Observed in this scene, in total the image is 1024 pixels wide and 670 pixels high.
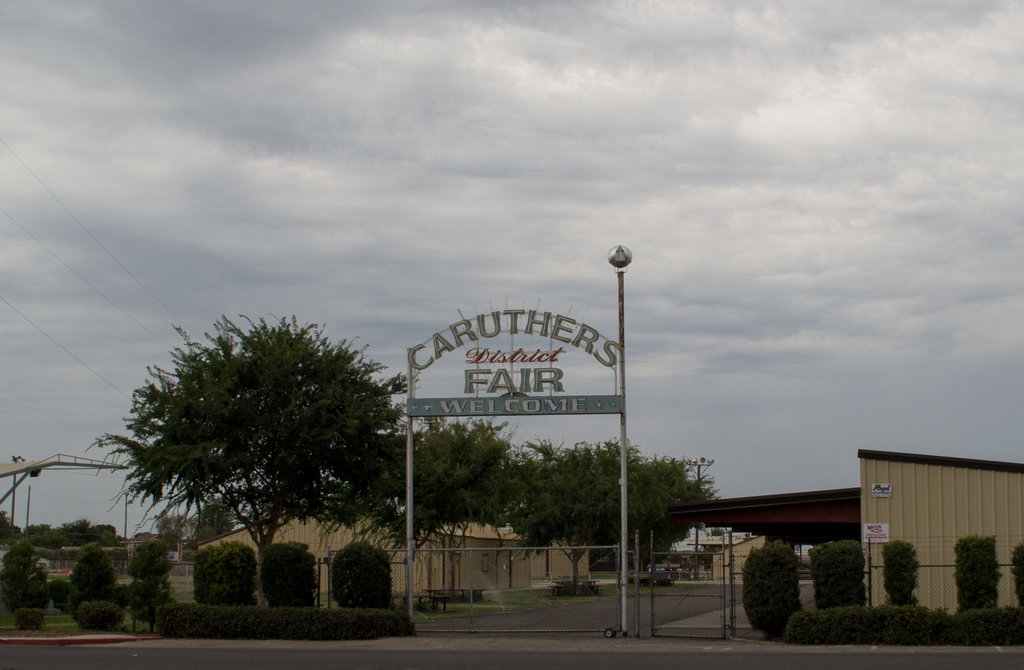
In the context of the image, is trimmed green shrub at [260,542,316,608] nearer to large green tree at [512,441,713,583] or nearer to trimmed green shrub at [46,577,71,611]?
trimmed green shrub at [46,577,71,611]

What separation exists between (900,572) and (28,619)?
2066 centimetres

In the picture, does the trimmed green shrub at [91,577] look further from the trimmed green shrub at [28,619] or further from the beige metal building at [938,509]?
the beige metal building at [938,509]

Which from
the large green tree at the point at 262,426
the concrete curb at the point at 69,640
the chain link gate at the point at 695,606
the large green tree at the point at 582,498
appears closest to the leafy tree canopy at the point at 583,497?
the large green tree at the point at 582,498

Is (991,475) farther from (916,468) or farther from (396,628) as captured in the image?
(396,628)

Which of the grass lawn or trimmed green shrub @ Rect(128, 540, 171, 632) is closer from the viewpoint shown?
trimmed green shrub @ Rect(128, 540, 171, 632)

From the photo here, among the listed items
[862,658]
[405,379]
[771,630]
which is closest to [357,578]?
[405,379]

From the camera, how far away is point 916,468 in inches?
1001

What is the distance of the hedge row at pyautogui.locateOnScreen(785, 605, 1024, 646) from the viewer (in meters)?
21.7

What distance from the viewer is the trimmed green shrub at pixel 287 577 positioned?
25.6 meters

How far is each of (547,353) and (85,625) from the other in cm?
1331

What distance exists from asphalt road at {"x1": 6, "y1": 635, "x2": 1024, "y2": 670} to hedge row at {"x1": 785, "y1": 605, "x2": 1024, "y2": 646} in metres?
0.56

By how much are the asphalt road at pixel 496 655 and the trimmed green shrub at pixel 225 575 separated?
1.90 metres

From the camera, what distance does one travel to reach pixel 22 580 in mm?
28266

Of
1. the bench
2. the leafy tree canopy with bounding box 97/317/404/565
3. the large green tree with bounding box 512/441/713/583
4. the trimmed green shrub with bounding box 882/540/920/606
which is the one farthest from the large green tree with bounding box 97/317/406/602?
the large green tree with bounding box 512/441/713/583
